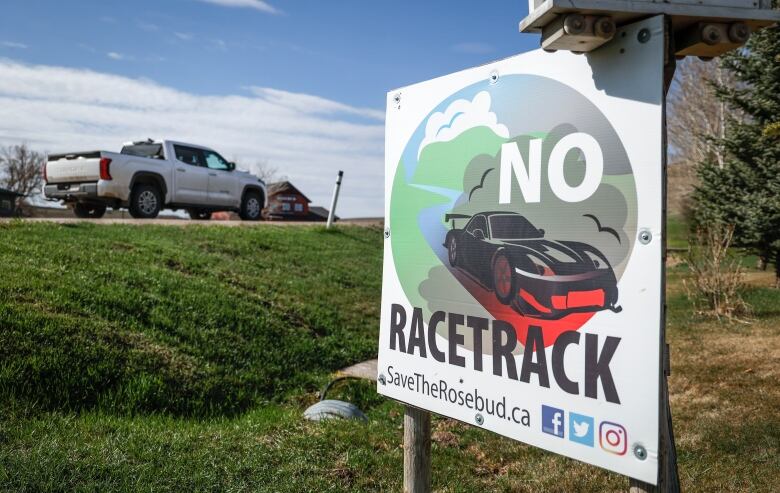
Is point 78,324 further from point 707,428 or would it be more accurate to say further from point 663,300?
point 707,428

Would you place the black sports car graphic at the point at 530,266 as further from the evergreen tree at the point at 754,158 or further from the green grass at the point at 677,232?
the green grass at the point at 677,232

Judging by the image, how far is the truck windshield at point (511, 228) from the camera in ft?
9.41

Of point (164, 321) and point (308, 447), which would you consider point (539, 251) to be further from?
point (164, 321)

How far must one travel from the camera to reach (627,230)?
253 centimetres

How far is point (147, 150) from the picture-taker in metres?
16.4

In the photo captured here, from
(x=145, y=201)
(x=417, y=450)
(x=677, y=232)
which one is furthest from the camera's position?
(x=677, y=232)

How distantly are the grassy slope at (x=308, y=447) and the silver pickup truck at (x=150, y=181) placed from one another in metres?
7.66

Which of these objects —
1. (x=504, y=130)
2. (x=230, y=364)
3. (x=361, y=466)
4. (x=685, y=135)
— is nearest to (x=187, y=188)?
(x=230, y=364)

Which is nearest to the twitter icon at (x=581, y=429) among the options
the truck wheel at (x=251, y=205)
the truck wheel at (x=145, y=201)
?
the truck wheel at (x=145, y=201)

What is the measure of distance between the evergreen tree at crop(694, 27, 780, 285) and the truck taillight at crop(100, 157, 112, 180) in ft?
47.0

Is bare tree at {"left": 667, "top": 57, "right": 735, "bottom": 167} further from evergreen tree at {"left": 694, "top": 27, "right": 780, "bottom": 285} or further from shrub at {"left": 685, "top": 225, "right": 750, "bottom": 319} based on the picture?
shrub at {"left": 685, "top": 225, "right": 750, "bottom": 319}

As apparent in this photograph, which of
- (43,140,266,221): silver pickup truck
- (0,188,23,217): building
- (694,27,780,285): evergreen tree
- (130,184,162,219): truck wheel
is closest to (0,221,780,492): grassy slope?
(43,140,266,221): silver pickup truck

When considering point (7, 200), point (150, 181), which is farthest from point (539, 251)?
point (7, 200)

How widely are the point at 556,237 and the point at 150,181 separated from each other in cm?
1442
